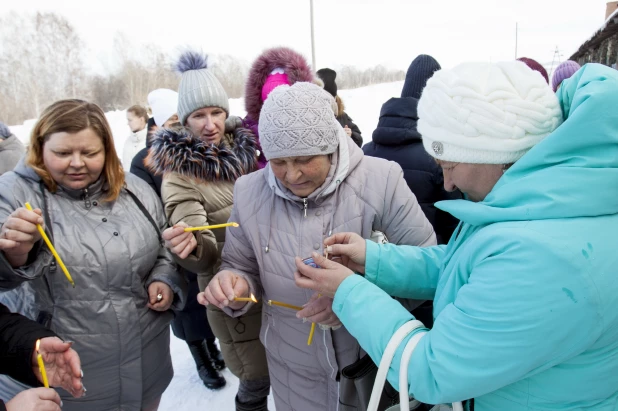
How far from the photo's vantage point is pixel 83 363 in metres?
1.76

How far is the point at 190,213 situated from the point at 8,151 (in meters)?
4.24

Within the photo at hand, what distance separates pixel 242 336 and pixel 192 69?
174cm

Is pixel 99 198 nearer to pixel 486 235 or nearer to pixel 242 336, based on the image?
pixel 242 336

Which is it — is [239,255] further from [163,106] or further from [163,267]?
[163,106]

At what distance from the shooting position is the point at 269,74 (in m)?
2.98

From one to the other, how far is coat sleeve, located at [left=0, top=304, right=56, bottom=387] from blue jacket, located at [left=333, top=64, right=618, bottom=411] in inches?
50.5

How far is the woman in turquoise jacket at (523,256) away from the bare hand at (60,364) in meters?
1.04

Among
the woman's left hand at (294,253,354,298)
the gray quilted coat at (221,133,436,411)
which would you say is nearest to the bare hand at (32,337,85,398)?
the gray quilted coat at (221,133,436,411)

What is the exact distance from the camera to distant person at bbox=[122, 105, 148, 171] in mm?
6141

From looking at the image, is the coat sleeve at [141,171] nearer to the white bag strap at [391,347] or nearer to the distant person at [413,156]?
the distant person at [413,156]

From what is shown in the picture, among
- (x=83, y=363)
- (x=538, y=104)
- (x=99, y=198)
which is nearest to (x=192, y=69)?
(x=99, y=198)

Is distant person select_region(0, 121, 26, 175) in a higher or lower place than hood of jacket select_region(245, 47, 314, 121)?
lower

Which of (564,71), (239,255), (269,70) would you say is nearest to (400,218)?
(239,255)

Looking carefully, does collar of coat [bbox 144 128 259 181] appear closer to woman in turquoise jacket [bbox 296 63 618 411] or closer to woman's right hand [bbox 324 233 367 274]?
woman's right hand [bbox 324 233 367 274]
